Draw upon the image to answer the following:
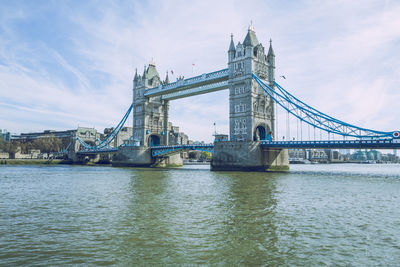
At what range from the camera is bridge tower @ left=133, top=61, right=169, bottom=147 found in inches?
Result: 2933

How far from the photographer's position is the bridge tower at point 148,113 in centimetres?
7450

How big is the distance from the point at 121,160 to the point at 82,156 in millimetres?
34149

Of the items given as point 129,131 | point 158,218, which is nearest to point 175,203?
point 158,218

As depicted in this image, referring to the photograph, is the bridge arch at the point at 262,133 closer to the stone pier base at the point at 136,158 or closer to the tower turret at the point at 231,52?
the tower turret at the point at 231,52

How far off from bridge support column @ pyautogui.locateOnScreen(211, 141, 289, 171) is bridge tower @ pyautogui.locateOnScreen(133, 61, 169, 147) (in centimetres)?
2815

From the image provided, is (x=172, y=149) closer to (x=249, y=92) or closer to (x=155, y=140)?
(x=155, y=140)

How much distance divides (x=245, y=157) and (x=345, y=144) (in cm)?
1410

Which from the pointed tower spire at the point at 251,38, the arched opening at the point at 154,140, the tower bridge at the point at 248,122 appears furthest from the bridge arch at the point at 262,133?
the arched opening at the point at 154,140

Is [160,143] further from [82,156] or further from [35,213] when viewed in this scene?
[35,213]

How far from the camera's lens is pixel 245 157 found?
155 ft

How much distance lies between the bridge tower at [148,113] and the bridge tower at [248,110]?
2680 cm

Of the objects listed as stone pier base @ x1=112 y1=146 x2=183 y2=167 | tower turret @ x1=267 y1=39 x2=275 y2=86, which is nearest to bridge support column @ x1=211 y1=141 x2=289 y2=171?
tower turret @ x1=267 y1=39 x2=275 y2=86

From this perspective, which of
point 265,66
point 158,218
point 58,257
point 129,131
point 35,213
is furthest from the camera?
point 129,131

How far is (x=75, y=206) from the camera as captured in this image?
15.2m
